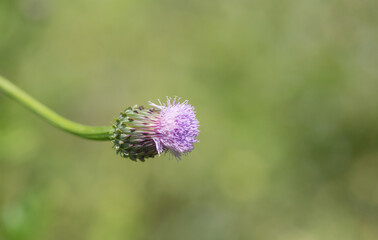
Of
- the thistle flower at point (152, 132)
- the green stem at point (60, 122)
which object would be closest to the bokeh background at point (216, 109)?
the green stem at point (60, 122)

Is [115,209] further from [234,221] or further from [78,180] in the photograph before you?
[234,221]

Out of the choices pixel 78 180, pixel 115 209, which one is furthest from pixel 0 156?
pixel 115 209

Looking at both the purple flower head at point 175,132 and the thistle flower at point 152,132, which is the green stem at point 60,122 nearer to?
the thistle flower at point 152,132

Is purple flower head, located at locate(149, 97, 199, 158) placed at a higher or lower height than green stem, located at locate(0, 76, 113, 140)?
higher

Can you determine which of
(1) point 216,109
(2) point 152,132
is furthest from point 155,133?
(1) point 216,109

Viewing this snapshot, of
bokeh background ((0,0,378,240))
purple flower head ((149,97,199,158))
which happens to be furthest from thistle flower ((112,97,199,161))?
bokeh background ((0,0,378,240))

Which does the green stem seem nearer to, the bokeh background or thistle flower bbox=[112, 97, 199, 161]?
thistle flower bbox=[112, 97, 199, 161]
